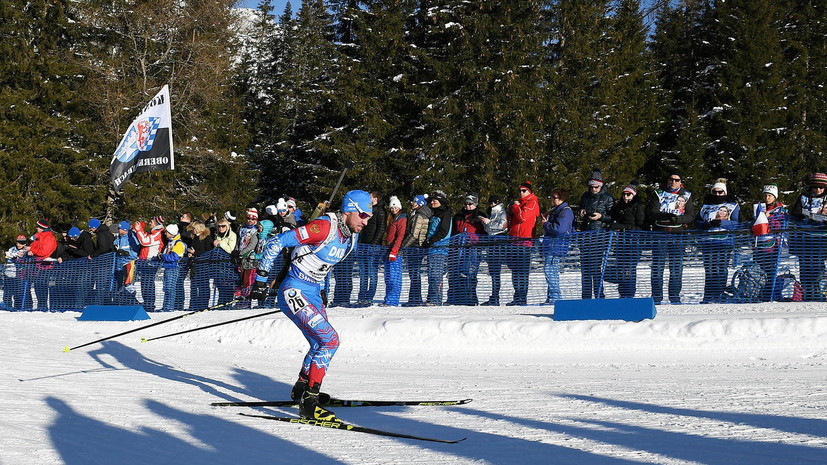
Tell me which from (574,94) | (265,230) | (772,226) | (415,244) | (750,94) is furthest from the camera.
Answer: (750,94)

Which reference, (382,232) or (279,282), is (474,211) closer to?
(382,232)

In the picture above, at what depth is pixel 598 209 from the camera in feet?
42.4

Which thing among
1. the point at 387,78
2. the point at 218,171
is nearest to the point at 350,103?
the point at 387,78

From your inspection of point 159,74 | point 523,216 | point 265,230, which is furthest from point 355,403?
point 159,74

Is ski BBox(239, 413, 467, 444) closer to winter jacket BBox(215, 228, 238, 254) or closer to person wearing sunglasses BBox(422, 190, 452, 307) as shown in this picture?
person wearing sunglasses BBox(422, 190, 452, 307)

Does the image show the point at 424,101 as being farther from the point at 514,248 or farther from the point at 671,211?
the point at 671,211

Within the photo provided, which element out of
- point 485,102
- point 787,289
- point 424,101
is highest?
point 424,101

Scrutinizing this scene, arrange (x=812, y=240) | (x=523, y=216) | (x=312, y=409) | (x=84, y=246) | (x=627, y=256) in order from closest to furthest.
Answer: (x=312, y=409), (x=812, y=240), (x=627, y=256), (x=523, y=216), (x=84, y=246)

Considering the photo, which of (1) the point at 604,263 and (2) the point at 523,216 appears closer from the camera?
(1) the point at 604,263

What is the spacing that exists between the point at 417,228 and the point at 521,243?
1.84 metres

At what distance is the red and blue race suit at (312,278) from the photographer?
24.9 ft

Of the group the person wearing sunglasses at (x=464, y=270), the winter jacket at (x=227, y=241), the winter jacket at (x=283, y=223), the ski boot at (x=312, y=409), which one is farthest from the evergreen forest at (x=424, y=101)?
the ski boot at (x=312, y=409)

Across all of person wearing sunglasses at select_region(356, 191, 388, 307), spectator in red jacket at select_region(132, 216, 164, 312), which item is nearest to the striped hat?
person wearing sunglasses at select_region(356, 191, 388, 307)

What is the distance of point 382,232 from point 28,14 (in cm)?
2750
